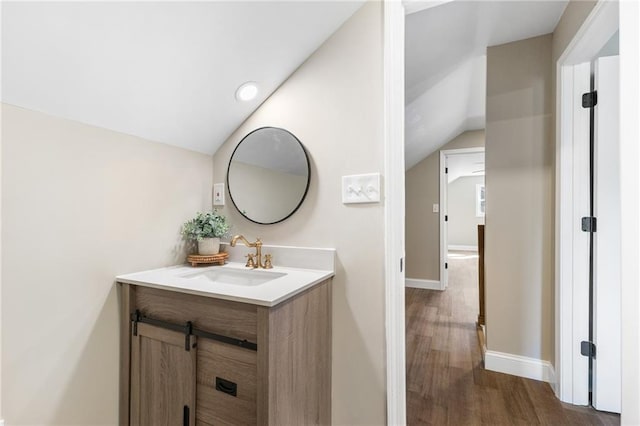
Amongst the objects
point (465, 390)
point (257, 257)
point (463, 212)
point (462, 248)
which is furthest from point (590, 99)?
point (462, 248)

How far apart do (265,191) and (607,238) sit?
1.88 meters

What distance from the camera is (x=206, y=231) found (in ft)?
4.92

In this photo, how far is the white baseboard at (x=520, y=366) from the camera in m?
1.86

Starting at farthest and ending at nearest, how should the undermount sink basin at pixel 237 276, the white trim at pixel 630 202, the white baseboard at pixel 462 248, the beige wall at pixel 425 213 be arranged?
1. the white baseboard at pixel 462 248
2. the beige wall at pixel 425 213
3. the undermount sink basin at pixel 237 276
4. the white trim at pixel 630 202

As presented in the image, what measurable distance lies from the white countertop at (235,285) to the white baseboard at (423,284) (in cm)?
322

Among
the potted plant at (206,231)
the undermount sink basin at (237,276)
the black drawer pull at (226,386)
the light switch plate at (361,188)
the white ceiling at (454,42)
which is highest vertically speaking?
the white ceiling at (454,42)

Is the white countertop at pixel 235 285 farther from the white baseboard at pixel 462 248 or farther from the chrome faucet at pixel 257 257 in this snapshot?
the white baseboard at pixel 462 248

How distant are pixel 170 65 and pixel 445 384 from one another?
2.29 m

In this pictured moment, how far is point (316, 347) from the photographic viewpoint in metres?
1.16

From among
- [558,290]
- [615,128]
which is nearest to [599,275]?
[558,290]

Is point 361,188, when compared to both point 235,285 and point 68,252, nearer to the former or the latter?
point 235,285

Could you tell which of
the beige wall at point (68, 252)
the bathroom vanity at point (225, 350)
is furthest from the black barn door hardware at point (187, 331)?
the beige wall at point (68, 252)

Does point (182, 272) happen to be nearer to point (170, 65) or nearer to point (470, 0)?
point (170, 65)

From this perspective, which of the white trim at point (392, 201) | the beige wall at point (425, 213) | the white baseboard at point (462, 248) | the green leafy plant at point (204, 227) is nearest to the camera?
the white trim at point (392, 201)
